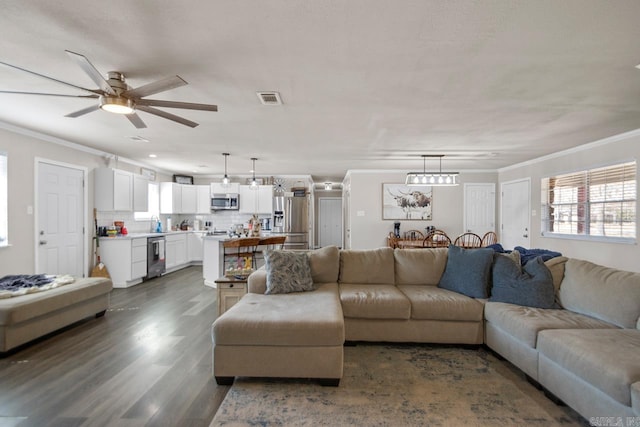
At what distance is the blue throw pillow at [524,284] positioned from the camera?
2619mm

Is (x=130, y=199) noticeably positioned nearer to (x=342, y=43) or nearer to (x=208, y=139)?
(x=208, y=139)

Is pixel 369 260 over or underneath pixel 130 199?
underneath

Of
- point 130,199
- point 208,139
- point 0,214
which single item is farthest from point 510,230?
point 0,214

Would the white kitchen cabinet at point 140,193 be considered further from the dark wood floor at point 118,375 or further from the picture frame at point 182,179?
the dark wood floor at point 118,375

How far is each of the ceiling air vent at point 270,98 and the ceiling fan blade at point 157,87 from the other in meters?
0.89

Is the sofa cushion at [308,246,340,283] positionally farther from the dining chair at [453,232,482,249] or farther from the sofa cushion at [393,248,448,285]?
the dining chair at [453,232,482,249]

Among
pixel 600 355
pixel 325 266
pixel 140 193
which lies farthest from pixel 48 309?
pixel 600 355

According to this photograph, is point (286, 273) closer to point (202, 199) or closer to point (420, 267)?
point (420, 267)

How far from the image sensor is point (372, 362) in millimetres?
2541

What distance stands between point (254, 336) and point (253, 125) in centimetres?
257

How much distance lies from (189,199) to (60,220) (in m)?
3.15

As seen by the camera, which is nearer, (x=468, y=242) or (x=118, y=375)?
(x=118, y=375)

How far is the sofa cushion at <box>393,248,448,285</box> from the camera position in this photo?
11.1 ft

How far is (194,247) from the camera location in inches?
288
